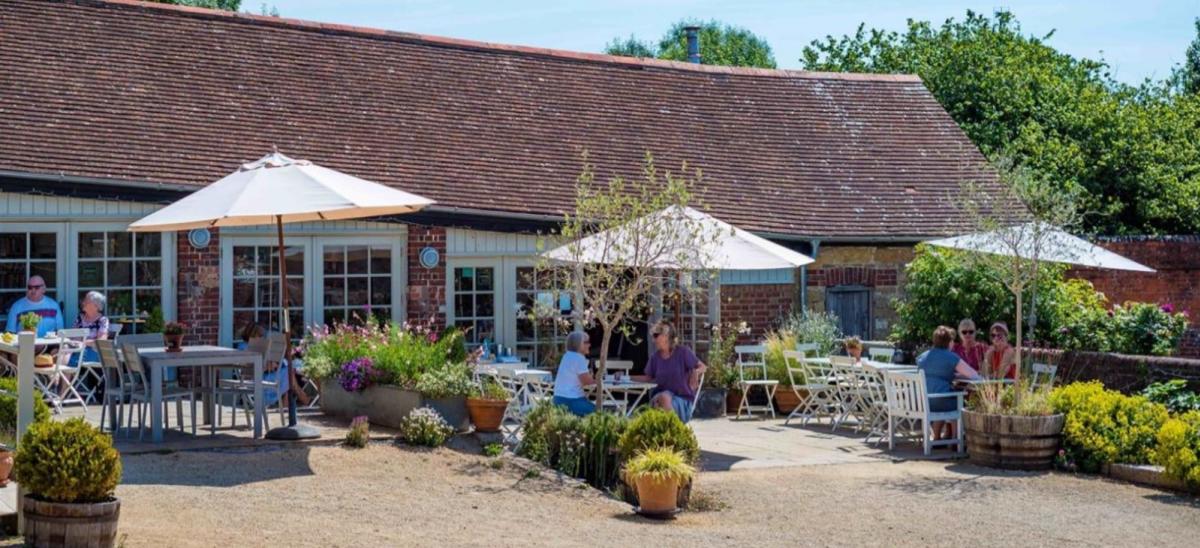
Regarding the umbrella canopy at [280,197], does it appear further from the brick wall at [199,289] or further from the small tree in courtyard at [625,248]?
the brick wall at [199,289]

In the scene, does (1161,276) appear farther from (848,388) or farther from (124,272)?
(124,272)

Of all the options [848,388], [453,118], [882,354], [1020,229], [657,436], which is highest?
[453,118]

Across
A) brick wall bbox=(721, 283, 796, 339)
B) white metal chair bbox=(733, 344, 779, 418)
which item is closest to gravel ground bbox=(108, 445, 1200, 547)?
white metal chair bbox=(733, 344, 779, 418)

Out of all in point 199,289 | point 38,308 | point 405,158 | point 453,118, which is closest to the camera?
point 38,308

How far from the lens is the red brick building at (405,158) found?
17.9 meters

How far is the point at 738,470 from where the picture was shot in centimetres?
1380

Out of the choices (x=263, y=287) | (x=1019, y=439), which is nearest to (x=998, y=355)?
(x=1019, y=439)

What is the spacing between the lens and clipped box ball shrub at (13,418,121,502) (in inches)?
353

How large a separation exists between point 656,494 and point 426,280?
26.9 ft

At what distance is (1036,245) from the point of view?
48.9ft

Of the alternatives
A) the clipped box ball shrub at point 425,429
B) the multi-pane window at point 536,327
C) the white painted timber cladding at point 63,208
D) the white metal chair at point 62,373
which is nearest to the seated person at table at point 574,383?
the clipped box ball shrub at point 425,429

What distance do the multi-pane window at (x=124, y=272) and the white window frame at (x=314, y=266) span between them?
0.72 meters

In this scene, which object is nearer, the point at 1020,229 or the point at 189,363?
the point at 189,363

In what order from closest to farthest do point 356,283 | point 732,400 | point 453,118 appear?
point 732,400
point 356,283
point 453,118
